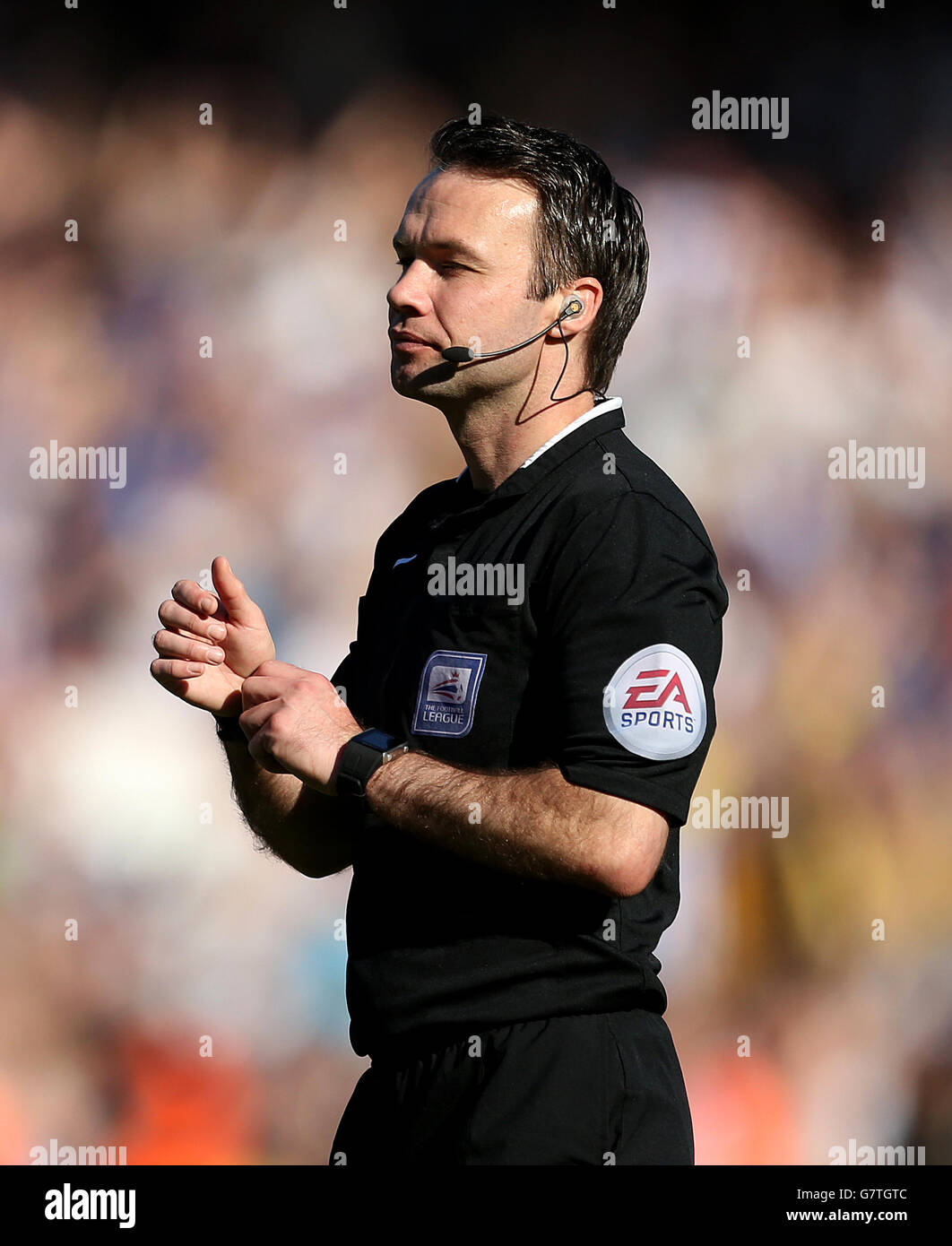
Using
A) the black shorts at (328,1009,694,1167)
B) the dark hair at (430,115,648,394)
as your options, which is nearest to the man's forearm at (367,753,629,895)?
the black shorts at (328,1009,694,1167)

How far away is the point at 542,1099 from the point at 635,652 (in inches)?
18.1

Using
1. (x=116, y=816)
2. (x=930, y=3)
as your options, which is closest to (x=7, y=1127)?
(x=116, y=816)

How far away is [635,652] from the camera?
4.37 ft

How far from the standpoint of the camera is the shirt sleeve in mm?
1300

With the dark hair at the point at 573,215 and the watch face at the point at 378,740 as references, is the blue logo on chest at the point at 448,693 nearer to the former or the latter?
the watch face at the point at 378,740

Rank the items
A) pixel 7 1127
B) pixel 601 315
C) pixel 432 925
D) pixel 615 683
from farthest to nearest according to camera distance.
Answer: pixel 7 1127
pixel 601 315
pixel 432 925
pixel 615 683

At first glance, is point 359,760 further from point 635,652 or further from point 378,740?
point 635,652

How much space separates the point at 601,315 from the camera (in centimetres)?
166

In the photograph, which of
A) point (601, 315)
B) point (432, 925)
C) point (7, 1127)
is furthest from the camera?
point (7, 1127)

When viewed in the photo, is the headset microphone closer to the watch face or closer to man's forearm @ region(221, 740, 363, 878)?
the watch face

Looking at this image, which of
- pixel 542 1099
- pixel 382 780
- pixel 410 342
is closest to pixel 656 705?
pixel 382 780

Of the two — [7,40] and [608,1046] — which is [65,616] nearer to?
[7,40]

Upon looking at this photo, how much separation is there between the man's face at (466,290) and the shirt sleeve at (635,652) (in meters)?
0.25

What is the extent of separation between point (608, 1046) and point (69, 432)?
2350 millimetres
